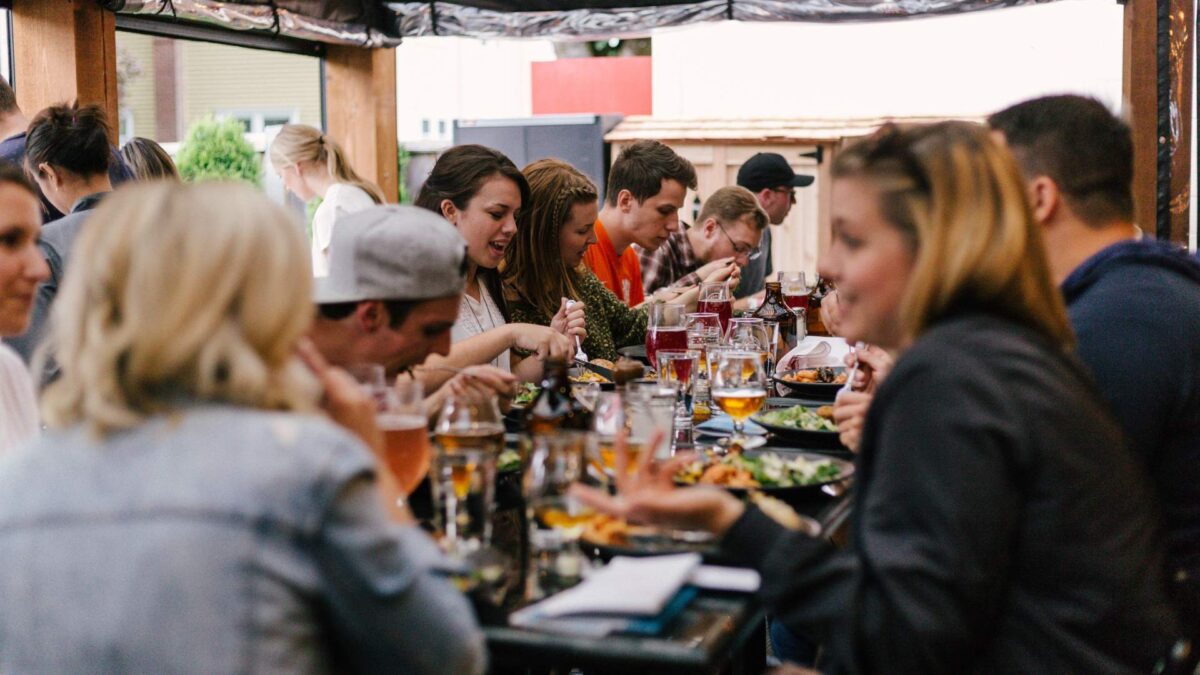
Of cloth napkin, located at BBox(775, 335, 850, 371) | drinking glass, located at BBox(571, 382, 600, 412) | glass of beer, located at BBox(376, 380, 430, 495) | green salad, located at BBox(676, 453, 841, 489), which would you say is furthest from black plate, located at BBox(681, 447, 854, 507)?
cloth napkin, located at BBox(775, 335, 850, 371)

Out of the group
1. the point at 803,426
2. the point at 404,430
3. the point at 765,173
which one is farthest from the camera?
the point at 765,173

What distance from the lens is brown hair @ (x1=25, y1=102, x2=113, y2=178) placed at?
164 inches

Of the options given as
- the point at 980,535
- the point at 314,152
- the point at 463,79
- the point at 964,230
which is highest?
the point at 463,79

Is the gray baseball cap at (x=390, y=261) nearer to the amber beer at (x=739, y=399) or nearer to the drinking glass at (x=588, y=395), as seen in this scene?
the drinking glass at (x=588, y=395)

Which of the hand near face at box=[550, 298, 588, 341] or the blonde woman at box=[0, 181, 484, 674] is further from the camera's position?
the hand near face at box=[550, 298, 588, 341]

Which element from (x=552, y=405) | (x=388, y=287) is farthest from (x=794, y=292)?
(x=388, y=287)

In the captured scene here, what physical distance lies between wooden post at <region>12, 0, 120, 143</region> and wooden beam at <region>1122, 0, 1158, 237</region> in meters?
4.14

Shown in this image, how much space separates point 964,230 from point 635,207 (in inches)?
159

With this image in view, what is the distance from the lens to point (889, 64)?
397 inches

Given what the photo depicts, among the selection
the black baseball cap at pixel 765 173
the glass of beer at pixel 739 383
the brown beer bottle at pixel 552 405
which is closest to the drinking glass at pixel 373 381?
the brown beer bottle at pixel 552 405

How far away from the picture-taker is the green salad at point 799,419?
2.76 metres

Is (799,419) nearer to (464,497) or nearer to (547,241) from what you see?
(464,497)

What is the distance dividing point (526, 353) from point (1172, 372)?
2.14m

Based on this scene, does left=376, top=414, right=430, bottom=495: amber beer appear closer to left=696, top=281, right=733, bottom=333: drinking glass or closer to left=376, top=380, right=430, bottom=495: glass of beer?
left=376, top=380, right=430, bottom=495: glass of beer
